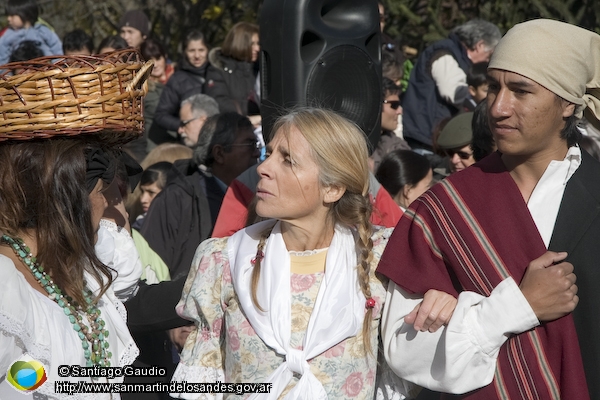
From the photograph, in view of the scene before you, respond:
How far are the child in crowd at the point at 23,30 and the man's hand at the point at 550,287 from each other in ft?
21.8

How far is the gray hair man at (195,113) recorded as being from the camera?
6734 millimetres

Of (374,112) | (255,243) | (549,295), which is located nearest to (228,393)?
(255,243)

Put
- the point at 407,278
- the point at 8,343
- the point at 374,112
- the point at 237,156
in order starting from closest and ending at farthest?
the point at 8,343 < the point at 407,278 < the point at 374,112 < the point at 237,156

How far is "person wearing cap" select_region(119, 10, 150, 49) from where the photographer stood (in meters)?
8.69

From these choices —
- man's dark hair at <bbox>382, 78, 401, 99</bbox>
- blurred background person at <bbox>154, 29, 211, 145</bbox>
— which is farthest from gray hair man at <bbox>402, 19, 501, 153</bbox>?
blurred background person at <bbox>154, 29, 211, 145</bbox>

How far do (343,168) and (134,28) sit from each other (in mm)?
6385

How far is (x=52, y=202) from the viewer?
2342 millimetres

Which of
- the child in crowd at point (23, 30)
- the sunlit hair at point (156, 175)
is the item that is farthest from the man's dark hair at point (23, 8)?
the sunlit hair at point (156, 175)

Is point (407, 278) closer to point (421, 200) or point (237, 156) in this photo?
point (421, 200)

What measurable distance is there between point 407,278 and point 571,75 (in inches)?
30.6

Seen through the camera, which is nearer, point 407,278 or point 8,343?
point 8,343

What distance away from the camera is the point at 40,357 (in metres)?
2.28

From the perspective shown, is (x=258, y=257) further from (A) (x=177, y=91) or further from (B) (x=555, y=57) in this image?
(A) (x=177, y=91)

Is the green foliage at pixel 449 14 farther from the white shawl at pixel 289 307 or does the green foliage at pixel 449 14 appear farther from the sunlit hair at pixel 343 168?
the white shawl at pixel 289 307
